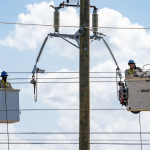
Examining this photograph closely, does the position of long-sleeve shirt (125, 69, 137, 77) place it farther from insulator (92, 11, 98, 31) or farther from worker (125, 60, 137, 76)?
insulator (92, 11, 98, 31)

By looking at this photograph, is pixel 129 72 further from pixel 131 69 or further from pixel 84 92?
pixel 84 92

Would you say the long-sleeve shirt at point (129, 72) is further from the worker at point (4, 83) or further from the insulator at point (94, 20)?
the worker at point (4, 83)

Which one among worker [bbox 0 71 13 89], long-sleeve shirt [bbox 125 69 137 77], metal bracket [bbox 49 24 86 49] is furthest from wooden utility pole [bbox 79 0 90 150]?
worker [bbox 0 71 13 89]

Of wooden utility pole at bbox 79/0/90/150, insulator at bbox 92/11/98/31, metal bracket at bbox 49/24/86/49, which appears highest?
insulator at bbox 92/11/98/31

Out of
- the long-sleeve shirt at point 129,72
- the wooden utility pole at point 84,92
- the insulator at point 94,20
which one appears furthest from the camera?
the insulator at point 94,20

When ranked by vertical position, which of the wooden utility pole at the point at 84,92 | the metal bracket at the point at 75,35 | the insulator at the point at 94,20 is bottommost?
the wooden utility pole at the point at 84,92

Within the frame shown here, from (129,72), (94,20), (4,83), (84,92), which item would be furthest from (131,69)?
(4,83)

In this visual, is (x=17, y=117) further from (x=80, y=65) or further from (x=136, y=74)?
(x=136, y=74)

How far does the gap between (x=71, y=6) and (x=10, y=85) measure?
3.26 m

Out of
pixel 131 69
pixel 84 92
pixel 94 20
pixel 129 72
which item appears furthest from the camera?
pixel 94 20

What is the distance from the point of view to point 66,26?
21.0m

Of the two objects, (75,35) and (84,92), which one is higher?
(75,35)

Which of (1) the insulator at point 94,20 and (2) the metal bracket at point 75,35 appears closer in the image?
(2) the metal bracket at point 75,35

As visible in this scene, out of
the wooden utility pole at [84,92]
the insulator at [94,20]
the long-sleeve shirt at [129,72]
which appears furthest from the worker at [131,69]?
the insulator at [94,20]
